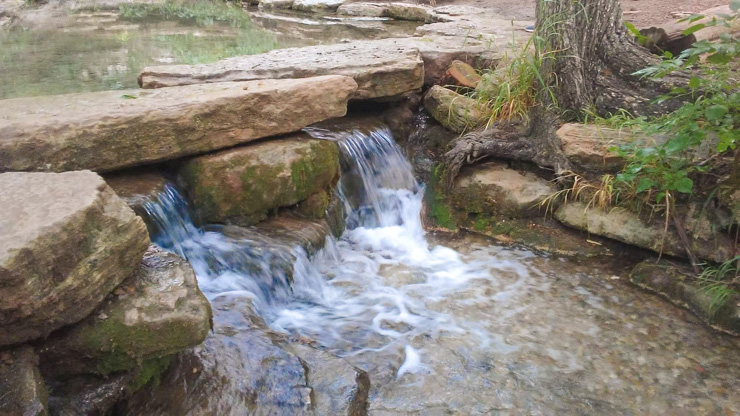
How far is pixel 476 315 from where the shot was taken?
12.1ft

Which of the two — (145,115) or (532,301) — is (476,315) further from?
(145,115)

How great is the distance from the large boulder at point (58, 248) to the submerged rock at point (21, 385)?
0.06m

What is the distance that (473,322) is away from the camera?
3.60 m

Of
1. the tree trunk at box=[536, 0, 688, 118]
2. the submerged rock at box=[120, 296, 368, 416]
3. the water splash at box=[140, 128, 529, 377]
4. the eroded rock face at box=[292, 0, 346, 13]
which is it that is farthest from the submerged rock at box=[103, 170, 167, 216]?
the eroded rock face at box=[292, 0, 346, 13]

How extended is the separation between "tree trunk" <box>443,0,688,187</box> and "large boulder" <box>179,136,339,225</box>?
130 cm

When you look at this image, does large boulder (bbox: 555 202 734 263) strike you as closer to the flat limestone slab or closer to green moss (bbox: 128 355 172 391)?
the flat limestone slab

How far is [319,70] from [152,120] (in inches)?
73.3

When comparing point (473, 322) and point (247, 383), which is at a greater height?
point (247, 383)

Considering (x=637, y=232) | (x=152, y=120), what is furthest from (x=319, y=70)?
(x=637, y=232)

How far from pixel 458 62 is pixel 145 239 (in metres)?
4.14

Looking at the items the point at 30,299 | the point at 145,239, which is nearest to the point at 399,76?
the point at 145,239

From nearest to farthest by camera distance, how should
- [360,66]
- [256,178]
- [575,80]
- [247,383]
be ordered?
[247,383], [256,178], [575,80], [360,66]

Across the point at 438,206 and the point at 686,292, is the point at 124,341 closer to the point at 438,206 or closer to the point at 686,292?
the point at 438,206

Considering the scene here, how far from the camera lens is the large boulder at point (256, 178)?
3928 mm
